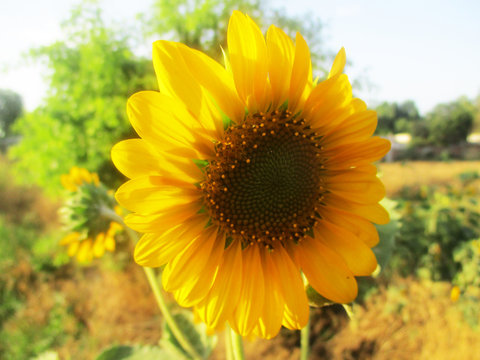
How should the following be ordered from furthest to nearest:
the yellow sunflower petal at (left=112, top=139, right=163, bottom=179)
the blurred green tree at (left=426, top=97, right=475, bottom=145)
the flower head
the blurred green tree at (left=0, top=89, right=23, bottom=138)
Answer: the blurred green tree at (left=0, top=89, right=23, bottom=138) < the blurred green tree at (left=426, top=97, right=475, bottom=145) < the flower head < the yellow sunflower petal at (left=112, top=139, right=163, bottom=179)

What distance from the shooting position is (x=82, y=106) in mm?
4043

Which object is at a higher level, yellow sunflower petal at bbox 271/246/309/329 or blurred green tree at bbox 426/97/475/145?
yellow sunflower petal at bbox 271/246/309/329

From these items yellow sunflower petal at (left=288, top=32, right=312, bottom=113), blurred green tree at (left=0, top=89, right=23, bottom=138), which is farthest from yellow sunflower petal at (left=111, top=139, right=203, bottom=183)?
blurred green tree at (left=0, top=89, right=23, bottom=138)

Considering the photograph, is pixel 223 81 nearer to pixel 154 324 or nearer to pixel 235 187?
pixel 235 187

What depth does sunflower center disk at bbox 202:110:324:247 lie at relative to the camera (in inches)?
24.3

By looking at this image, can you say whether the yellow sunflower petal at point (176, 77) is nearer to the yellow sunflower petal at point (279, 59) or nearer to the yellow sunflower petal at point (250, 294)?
the yellow sunflower petal at point (279, 59)

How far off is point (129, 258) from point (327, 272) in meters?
4.26

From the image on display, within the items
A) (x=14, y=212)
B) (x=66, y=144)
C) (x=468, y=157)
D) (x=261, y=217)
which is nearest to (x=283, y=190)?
(x=261, y=217)

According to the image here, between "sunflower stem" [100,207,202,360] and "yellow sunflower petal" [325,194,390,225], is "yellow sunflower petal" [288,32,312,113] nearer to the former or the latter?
"yellow sunflower petal" [325,194,390,225]

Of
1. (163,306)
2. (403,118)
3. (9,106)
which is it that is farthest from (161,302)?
(9,106)

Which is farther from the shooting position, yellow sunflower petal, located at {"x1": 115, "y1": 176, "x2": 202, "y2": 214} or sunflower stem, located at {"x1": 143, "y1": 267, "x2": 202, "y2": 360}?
sunflower stem, located at {"x1": 143, "y1": 267, "x2": 202, "y2": 360}

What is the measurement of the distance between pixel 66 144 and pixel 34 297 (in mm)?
1863

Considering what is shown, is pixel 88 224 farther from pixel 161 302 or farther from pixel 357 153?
pixel 357 153

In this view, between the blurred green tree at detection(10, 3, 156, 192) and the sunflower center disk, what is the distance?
363cm
